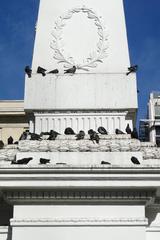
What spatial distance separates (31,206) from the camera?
1197cm

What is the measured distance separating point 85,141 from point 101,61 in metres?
2.85

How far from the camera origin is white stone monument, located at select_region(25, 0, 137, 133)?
1407cm

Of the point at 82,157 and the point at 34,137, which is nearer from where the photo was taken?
the point at 82,157

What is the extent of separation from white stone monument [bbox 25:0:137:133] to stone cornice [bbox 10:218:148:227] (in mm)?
2729

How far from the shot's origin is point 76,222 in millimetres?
11766

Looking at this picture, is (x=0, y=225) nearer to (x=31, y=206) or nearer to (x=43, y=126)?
(x=31, y=206)

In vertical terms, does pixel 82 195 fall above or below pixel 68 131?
below

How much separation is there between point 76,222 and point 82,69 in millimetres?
4392

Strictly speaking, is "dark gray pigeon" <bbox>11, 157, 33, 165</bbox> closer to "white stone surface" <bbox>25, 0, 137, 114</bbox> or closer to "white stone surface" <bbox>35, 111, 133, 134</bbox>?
"white stone surface" <bbox>35, 111, 133, 134</bbox>

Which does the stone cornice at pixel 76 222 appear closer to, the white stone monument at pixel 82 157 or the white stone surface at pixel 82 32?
the white stone monument at pixel 82 157

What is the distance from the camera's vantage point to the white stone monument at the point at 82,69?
1407 centimetres

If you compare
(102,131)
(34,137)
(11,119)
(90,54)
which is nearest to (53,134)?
(34,137)
